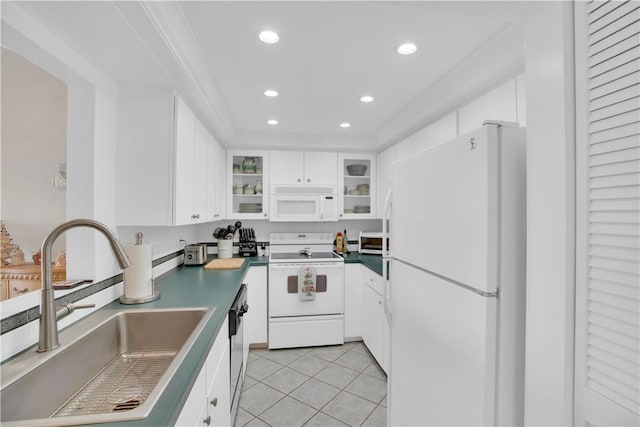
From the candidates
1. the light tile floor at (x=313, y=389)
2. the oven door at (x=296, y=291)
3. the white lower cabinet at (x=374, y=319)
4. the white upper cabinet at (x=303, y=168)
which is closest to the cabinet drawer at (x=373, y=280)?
the white lower cabinet at (x=374, y=319)

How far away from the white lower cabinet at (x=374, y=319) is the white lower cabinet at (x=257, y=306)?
3.25 ft

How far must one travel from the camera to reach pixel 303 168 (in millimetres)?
3455

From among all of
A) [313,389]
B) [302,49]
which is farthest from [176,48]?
[313,389]

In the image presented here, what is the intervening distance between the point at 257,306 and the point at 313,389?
953 mm

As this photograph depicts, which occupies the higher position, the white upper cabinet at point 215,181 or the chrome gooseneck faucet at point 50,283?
the white upper cabinet at point 215,181

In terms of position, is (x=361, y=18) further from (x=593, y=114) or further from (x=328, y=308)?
(x=328, y=308)

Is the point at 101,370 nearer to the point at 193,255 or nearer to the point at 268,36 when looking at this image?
the point at 193,255

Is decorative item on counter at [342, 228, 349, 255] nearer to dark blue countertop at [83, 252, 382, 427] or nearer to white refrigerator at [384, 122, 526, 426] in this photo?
dark blue countertop at [83, 252, 382, 427]

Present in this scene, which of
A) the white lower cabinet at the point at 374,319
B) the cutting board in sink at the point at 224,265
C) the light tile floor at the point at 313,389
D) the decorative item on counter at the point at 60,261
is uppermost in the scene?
the decorative item on counter at the point at 60,261

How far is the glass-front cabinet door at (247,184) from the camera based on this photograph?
11.1 ft

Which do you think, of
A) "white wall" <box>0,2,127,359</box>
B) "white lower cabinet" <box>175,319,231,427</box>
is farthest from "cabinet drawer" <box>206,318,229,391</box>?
"white wall" <box>0,2,127,359</box>

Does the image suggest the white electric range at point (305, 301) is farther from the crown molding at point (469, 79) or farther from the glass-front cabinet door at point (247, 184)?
the crown molding at point (469, 79)

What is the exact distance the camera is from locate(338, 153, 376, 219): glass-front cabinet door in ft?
11.8

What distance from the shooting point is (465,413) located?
107cm
